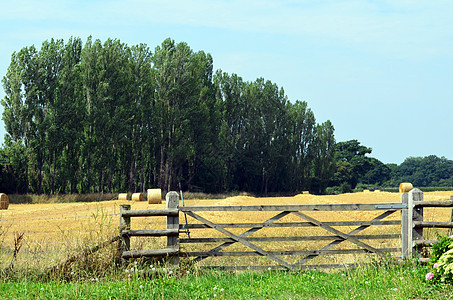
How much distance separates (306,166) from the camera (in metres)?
63.7

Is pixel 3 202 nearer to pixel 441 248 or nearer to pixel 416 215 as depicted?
pixel 416 215

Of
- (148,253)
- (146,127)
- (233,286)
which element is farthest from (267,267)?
(146,127)

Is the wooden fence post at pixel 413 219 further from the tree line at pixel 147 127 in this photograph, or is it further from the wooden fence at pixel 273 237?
the tree line at pixel 147 127

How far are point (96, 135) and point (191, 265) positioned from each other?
33.7m

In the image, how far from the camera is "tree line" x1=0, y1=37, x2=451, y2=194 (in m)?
38.3

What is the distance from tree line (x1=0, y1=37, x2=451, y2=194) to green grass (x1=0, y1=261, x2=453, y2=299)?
104 feet

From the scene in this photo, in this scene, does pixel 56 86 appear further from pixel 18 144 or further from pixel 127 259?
pixel 127 259

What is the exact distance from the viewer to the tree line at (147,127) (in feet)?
126

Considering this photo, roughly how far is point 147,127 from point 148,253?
3865 centimetres

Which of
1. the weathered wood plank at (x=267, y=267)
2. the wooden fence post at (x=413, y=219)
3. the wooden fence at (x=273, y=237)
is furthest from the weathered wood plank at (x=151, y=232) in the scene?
the wooden fence post at (x=413, y=219)

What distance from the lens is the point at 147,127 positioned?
47000 mm

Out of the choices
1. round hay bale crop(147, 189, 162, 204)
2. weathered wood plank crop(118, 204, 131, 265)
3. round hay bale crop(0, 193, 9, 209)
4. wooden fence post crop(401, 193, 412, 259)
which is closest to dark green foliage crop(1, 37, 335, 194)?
round hay bale crop(0, 193, 9, 209)

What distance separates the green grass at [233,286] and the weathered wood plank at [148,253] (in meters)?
0.26

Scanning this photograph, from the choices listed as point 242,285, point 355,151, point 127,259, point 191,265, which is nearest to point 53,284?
point 127,259
